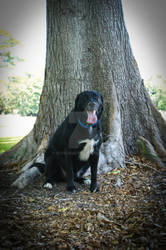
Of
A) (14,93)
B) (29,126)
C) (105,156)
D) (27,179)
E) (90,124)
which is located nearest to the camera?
(90,124)

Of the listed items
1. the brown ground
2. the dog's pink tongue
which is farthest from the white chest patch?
the brown ground

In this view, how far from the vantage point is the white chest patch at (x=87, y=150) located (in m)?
3.07

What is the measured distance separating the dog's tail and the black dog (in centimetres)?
28

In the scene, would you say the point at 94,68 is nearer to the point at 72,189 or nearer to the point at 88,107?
the point at 88,107

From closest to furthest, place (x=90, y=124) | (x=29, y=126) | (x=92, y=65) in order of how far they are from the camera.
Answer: (x=90, y=124), (x=92, y=65), (x=29, y=126)

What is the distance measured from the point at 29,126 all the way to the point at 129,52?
338 inches

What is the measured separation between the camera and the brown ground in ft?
5.97

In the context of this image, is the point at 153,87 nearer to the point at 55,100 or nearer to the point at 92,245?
the point at 55,100

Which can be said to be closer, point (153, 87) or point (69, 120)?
point (69, 120)

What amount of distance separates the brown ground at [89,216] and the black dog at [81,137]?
36 cm

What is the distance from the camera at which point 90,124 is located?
3.01 meters

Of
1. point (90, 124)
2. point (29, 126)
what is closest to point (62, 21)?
point (90, 124)

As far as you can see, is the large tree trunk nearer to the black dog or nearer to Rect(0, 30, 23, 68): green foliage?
the black dog

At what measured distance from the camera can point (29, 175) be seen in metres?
3.43
